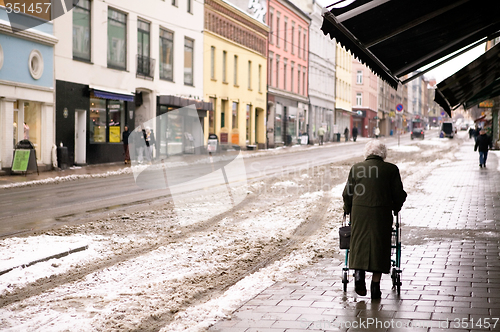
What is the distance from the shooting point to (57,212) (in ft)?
42.1

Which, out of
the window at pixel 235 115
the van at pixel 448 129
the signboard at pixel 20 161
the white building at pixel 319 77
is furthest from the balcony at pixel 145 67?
the van at pixel 448 129

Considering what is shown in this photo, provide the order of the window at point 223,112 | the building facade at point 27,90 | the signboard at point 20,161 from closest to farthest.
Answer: the signboard at point 20,161
the building facade at point 27,90
the window at point 223,112

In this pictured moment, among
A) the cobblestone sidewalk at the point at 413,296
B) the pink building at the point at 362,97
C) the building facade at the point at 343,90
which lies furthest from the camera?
the pink building at the point at 362,97

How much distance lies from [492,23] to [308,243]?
403 centimetres

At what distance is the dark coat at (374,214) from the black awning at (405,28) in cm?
161

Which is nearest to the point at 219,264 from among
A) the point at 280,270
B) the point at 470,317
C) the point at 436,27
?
the point at 280,270

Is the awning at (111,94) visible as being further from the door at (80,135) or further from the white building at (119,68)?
the door at (80,135)

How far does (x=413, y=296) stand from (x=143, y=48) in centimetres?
2944

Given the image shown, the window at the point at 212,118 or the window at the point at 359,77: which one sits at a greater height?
the window at the point at 359,77

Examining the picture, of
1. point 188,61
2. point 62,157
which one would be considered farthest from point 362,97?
point 62,157

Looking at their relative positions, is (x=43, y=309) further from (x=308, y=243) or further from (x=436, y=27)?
(x=436, y=27)

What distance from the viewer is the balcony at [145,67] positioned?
33.5m

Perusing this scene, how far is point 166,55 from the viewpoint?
36.5m

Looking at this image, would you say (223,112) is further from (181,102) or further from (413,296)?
(413,296)
